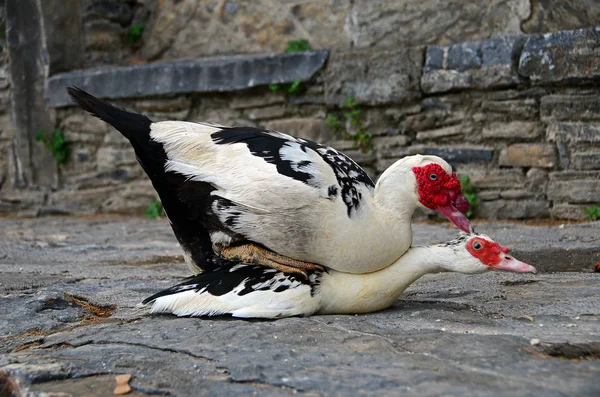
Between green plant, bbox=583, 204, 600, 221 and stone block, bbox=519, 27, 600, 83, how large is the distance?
0.93 m

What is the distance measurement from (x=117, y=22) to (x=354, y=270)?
5.87 meters

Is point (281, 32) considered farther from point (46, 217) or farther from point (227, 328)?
point (227, 328)

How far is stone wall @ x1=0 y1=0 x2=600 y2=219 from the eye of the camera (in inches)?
216

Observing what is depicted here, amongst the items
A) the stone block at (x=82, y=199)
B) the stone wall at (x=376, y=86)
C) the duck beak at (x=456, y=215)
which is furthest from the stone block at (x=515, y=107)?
the stone block at (x=82, y=199)

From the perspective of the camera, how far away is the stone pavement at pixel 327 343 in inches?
79.9

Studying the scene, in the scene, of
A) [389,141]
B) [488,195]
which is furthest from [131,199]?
[488,195]

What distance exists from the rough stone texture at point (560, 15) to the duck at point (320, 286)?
3.47 metres

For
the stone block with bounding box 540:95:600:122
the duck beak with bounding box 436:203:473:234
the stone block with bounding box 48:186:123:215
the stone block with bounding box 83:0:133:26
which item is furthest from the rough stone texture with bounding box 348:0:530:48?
the duck beak with bounding box 436:203:473:234

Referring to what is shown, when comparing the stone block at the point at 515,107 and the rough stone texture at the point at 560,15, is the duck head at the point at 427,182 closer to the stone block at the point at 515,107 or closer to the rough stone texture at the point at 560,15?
the stone block at the point at 515,107

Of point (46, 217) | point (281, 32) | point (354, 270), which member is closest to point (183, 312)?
point (354, 270)

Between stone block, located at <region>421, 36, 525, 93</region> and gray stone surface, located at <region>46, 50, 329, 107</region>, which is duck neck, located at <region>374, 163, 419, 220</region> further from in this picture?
gray stone surface, located at <region>46, 50, 329, 107</region>

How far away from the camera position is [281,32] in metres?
7.16

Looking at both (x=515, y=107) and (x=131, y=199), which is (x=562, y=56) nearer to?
(x=515, y=107)

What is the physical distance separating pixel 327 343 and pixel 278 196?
1.82 feet
